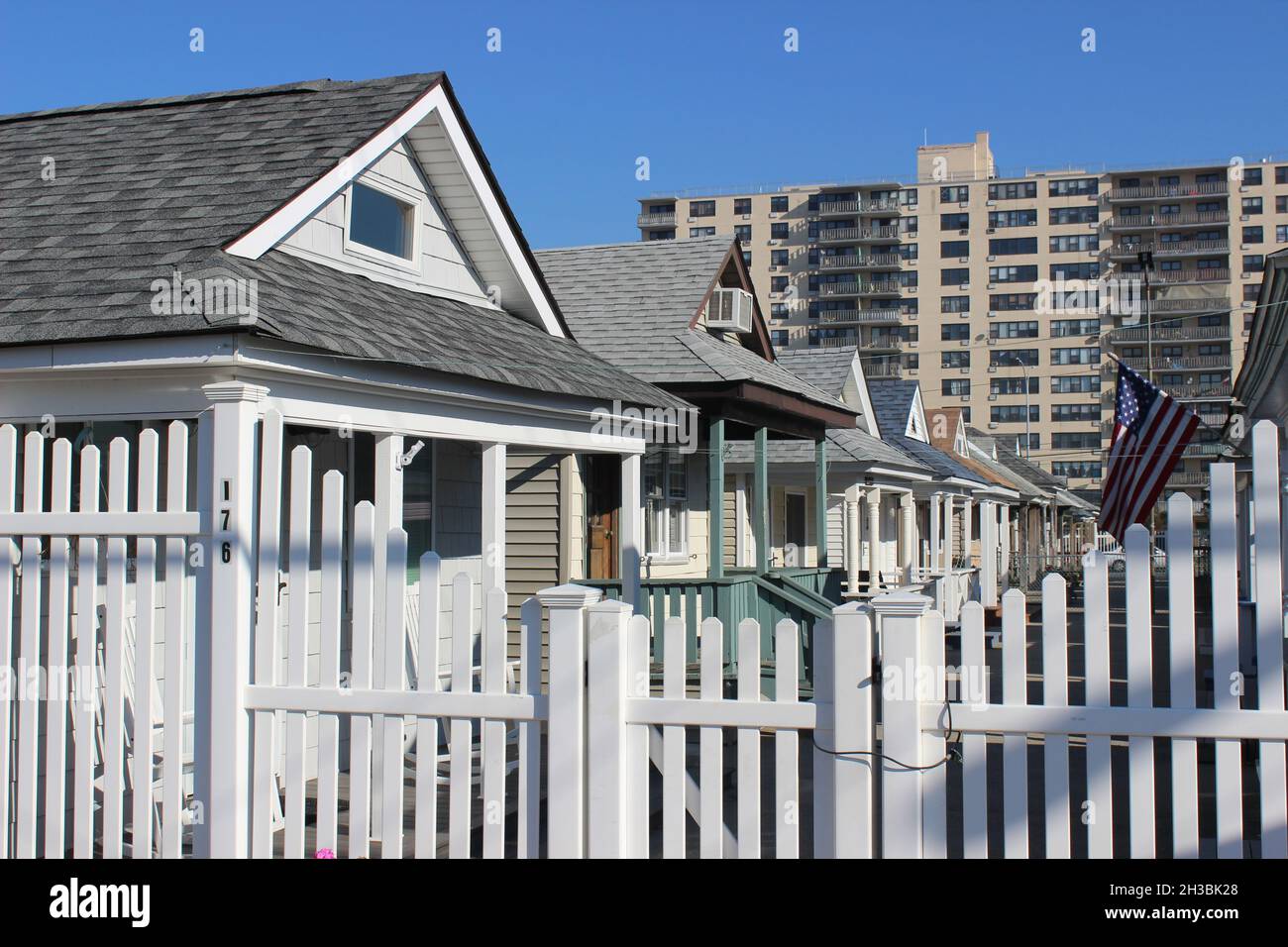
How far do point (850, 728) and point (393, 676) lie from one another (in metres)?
1.72

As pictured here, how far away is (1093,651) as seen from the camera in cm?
386

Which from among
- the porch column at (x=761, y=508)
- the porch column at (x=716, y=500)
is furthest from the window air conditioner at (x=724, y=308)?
the porch column at (x=716, y=500)

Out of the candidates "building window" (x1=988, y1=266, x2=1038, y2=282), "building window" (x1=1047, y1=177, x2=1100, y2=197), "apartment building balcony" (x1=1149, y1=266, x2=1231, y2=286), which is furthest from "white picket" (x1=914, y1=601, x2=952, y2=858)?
"building window" (x1=1047, y1=177, x2=1100, y2=197)

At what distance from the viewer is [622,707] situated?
4375mm

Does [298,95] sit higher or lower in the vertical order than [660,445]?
higher

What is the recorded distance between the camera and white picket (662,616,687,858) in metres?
4.25

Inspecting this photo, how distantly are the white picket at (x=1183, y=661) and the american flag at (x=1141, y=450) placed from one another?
7.37m

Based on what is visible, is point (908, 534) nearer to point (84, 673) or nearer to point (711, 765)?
point (711, 765)

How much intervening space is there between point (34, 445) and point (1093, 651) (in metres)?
3.98

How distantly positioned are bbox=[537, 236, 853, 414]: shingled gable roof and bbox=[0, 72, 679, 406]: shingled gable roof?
202 cm

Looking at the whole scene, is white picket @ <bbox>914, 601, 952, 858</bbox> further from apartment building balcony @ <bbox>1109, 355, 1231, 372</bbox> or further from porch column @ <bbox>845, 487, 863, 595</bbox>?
apartment building balcony @ <bbox>1109, 355, 1231, 372</bbox>
